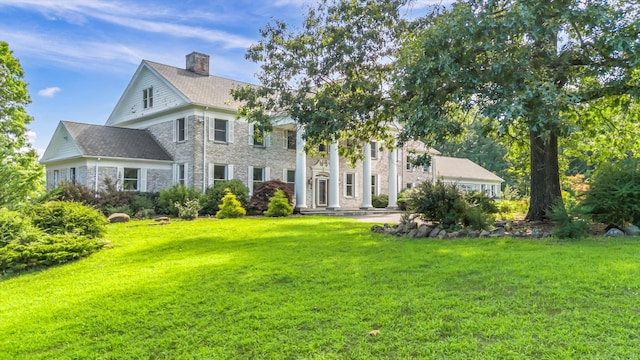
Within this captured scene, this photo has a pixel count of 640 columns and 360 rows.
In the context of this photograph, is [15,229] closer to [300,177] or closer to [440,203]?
[440,203]

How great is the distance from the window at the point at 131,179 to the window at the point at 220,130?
4.22m

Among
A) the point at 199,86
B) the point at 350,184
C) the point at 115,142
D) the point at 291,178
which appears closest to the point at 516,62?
the point at 291,178

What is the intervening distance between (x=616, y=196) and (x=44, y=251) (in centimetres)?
1194

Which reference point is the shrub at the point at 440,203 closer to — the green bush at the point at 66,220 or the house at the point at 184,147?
the green bush at the point at 66,220

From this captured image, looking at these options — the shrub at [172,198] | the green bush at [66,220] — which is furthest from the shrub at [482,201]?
the shrub at [172,198]

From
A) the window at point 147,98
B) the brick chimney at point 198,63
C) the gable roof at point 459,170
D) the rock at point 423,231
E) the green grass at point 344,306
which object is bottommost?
the green grass at point 344,306

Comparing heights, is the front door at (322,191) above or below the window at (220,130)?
below

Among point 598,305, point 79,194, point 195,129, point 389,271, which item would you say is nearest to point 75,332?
point 389,271

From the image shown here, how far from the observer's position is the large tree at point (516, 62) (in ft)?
27.0

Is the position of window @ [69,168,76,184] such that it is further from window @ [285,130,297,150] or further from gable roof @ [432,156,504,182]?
gable roof @ [432,156,504,182]

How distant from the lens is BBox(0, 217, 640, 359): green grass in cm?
380

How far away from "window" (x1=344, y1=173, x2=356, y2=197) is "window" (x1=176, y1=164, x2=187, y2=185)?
1062 centimetres

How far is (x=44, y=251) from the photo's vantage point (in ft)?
28.6

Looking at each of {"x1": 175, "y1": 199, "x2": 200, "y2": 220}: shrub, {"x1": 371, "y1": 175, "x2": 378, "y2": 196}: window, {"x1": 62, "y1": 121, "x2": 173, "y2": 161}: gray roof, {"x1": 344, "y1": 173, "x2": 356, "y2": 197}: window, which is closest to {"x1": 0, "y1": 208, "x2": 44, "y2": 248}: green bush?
{"x1": 175, "y1": 199, "x2": 200, "y2": 220}: shrub
